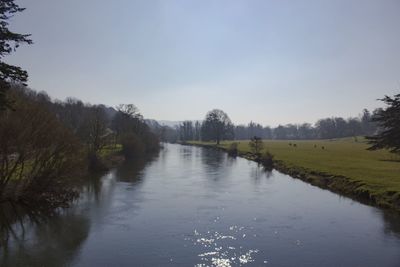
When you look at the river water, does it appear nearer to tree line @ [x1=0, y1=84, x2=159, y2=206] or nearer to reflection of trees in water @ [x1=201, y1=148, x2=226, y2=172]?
tree line @ [x1=0, y1=84, x2=159, y2=206]

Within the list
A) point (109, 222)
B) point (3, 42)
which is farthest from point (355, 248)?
point (3, 42)

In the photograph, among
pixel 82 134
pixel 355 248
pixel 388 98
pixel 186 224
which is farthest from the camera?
pixel 82 134

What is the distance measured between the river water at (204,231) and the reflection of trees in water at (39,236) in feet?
0.15

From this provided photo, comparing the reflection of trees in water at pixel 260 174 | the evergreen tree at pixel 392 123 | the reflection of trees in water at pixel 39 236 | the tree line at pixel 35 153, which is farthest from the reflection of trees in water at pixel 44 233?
the evergreen tree at pixel 392 123

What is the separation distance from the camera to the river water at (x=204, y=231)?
705 inches

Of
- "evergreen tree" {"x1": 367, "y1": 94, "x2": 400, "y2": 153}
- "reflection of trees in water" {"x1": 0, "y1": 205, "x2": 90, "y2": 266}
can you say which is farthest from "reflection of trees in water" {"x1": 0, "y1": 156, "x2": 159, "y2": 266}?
"evergreen tree" {"x1": 367, "y1": 94, "x2": 400, "y2": 153}

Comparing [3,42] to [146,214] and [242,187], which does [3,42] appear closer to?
[146,214]

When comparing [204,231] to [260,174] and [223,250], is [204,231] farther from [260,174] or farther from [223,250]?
[260,174]

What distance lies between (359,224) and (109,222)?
49.7 ft

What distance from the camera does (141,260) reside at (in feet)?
57.4

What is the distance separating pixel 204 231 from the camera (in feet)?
74.1

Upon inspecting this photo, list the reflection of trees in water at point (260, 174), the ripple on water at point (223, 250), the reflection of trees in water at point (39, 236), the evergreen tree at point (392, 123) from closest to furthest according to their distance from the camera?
the ripple on water at point (223, 250)
the reflection of trees in water at point (39, 236)
the evergreen tree at point (392, 123)
the reflection of trees in water at point (260, 174)

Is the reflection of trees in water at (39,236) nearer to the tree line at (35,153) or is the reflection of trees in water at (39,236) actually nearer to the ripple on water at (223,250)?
the tree line at (35,153)

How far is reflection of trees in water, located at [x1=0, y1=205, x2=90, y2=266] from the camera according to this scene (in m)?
17.6
